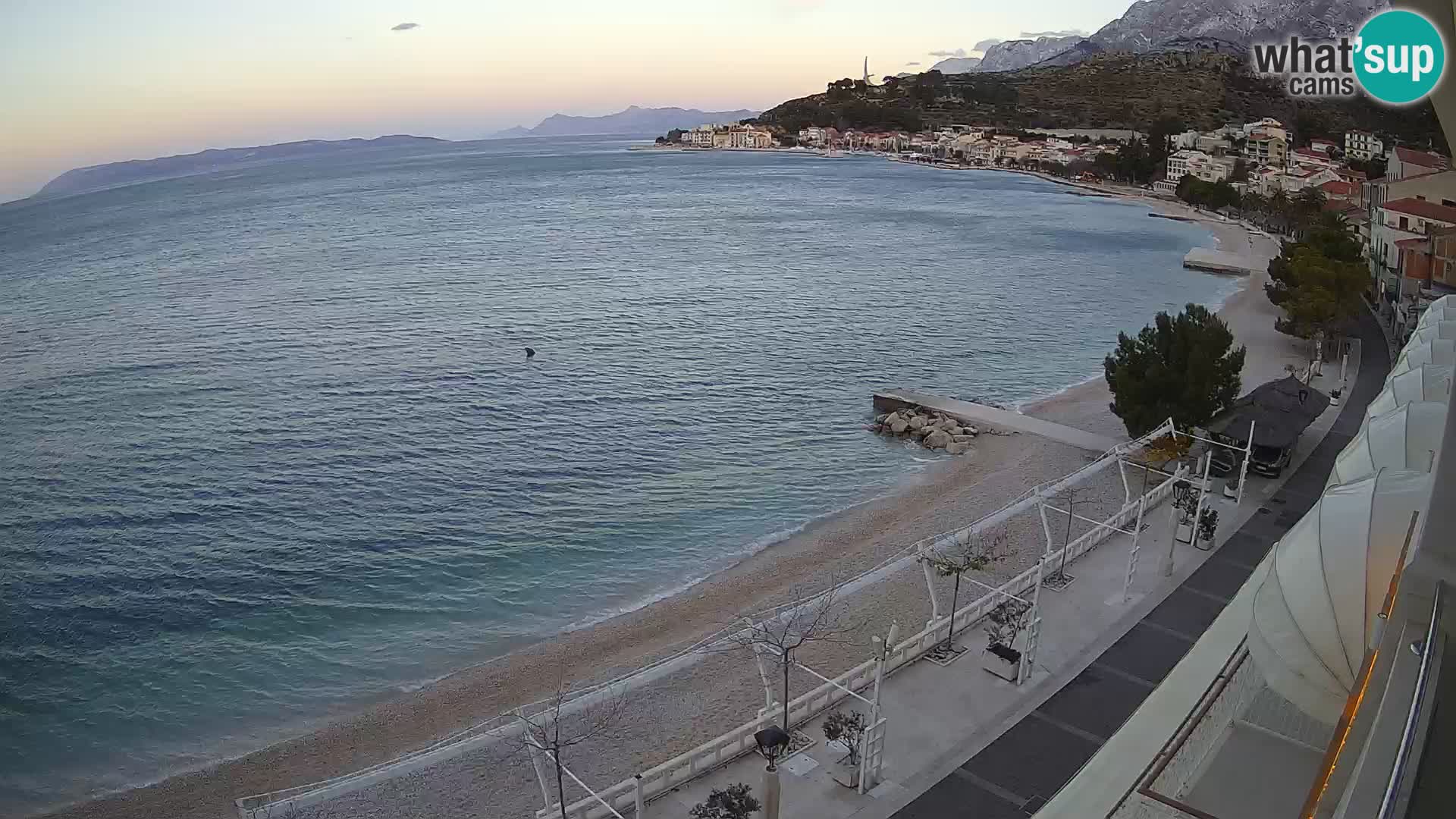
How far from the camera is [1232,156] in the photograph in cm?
10831

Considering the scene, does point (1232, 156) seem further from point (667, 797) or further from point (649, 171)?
point (667, 797)

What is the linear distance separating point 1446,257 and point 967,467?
84.2 feet

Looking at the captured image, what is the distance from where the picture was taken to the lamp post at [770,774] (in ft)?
32.1

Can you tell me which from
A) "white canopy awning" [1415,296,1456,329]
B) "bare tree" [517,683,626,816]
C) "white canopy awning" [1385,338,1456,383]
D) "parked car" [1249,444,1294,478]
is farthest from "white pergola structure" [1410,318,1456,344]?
"bare tree" [517,683,626,816]

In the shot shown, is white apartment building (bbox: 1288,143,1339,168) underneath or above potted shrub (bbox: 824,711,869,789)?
above

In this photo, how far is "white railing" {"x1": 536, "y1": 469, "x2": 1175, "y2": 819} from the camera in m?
11.1

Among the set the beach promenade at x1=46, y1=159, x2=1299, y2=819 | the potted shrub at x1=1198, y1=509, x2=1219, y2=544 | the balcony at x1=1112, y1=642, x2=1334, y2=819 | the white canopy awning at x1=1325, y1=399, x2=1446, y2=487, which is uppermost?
the white canopy awning at x1=1325, y1=399, x2=1446, y2=487

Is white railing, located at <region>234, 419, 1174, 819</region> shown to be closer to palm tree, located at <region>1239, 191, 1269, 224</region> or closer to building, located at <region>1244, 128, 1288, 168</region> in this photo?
palm tree, located at <region>1239, 191, 1269, 224</region>

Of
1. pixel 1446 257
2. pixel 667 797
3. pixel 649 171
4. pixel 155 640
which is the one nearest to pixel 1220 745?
pixel 667 797

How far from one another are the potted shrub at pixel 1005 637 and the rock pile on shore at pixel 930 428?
14.0 m

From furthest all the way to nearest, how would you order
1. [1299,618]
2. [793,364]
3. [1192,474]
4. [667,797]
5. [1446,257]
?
[793,364] < [1446,257] < [1192,474] < [667,797] < [1299,618]

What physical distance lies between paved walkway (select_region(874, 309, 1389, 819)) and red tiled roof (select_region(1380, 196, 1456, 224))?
31.4 m

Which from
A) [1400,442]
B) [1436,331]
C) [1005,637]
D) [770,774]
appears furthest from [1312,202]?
[770,774]

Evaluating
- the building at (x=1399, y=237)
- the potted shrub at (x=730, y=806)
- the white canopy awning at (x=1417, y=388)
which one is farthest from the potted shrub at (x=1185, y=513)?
the building at (x=1399, y=237)
